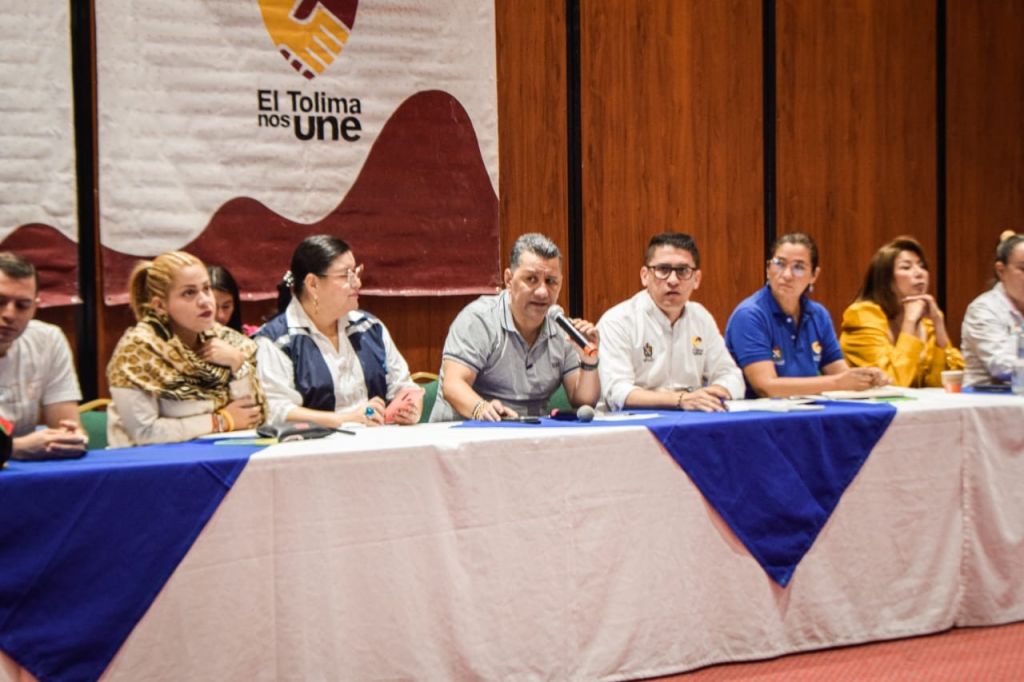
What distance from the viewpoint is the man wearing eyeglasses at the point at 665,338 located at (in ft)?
11.1

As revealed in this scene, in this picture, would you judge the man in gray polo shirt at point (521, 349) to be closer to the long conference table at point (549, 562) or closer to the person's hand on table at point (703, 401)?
the person's hand on table at point (703, 401)

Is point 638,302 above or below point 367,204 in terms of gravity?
below

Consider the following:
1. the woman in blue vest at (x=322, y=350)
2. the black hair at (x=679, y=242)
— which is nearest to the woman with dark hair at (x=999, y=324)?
the black hair at (x=679, y=242)

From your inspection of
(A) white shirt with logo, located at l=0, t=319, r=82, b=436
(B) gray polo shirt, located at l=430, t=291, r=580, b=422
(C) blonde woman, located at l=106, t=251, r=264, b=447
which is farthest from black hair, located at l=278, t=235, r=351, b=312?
(A) white shirt with logo, located at l=0, t=319, r=82, b=436

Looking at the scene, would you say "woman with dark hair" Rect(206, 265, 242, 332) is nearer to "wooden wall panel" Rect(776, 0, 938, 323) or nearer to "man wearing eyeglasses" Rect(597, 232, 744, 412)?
"man wearing eyeglasses" Rect(597, 232, 744, 412)

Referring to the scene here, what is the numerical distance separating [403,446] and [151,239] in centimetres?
197

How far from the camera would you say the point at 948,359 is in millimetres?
4031

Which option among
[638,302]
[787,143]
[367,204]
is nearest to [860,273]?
[787,143]

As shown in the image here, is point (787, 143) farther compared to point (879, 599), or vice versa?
point (787, 143)

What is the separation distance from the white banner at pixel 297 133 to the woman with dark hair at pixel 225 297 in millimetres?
199

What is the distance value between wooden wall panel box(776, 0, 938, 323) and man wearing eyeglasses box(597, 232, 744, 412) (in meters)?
1.78

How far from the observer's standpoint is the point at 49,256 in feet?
12.0

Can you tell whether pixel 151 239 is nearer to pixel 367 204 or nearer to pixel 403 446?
pixel 367 204

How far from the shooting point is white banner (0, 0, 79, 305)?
3.57 metres
